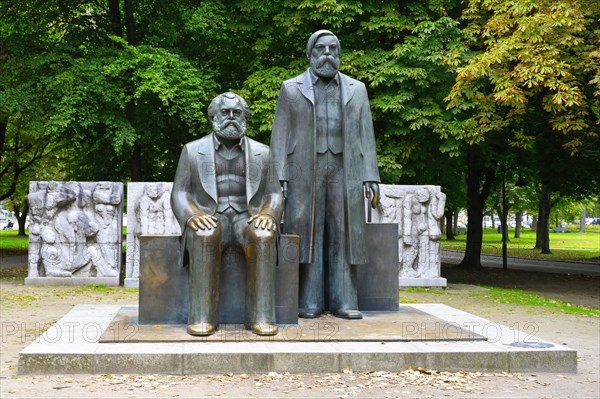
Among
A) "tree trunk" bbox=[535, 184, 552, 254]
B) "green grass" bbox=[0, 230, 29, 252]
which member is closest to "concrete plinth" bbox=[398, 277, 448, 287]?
"tree trunk" bbox=[535, 184, 552, 254]

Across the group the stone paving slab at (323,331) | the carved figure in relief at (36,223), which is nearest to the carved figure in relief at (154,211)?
the carved figure in relief at (36,223)

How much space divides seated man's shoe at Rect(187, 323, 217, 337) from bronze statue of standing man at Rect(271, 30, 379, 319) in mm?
1505

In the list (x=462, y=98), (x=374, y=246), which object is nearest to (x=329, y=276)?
(x=374, y=246)

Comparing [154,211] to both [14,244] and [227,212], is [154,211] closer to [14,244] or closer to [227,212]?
[227,212]

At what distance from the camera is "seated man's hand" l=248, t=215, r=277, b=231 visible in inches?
311

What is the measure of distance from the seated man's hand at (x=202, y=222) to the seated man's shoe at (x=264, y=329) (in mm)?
1096

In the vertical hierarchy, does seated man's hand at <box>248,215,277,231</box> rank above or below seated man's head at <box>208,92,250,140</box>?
below

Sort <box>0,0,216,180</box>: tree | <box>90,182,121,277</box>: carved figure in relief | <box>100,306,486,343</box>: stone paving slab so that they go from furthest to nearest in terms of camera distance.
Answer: <box>0,0,216,180</box>: tree
<box>90,182,121,277</box>: carved figure in relief
<box>100,306,486,343</box>: stone paving slab

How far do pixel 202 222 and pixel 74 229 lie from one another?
10331 millimetres

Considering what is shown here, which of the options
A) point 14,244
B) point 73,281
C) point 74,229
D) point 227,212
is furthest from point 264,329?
point 14,244

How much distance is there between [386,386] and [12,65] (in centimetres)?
1576

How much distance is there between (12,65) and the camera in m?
19.4

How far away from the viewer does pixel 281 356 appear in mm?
7090

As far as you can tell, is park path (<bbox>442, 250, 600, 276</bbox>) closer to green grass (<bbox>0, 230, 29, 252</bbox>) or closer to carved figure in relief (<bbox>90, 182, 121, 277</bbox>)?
carved figure in relief (<bbox>90, 182, 121, 277</bbox>)
